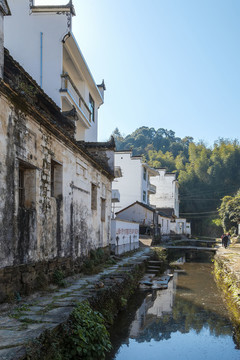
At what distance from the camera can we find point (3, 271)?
5980mm

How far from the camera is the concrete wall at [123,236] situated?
17.3 meters

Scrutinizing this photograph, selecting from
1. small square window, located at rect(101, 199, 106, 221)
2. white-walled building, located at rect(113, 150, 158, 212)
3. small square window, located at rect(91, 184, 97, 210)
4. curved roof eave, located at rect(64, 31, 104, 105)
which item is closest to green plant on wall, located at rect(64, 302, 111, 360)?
small square window, located at rect(91, 184, 97, 210)

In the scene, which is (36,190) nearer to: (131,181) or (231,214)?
(131,181)

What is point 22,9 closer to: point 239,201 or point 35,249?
point 35,249

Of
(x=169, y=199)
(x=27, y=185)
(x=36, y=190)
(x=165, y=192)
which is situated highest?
(x=165, y=192)

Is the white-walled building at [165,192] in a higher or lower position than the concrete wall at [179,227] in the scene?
Result: higher

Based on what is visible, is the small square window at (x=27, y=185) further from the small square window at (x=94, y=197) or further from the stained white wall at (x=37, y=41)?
the stained white wall at (x=37, y=41)

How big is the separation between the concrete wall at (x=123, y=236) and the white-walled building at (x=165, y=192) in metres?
24.5

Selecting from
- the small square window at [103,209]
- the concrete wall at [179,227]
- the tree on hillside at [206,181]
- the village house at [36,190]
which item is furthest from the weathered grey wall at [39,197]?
the tree on hillside at [206,181]

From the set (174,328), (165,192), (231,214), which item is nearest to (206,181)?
(165,192)

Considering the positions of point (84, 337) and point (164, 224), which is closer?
point (84, 337)

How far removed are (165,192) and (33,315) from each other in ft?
145

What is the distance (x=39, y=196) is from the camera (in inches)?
302

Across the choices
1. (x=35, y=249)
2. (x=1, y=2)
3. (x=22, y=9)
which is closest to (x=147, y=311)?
(x=35, y=249)
